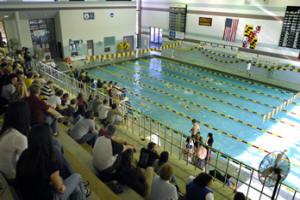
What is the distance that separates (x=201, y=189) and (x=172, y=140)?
3748 millimetres

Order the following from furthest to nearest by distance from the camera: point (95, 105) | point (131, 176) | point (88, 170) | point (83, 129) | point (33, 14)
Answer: point (33, 14) → point (95, 105) → point (83, 129) → point (131, 176) → point (88, 170)

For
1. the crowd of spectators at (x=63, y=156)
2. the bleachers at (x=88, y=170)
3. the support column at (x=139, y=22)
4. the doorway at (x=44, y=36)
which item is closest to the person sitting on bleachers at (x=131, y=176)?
the crowd of spectators at (x=63, y=156)

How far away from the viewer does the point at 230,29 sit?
16.4 metres

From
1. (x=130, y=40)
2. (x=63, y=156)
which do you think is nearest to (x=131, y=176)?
(x=63, y=156)

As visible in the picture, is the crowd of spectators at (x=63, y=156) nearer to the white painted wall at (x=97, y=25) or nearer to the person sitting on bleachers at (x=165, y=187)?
the person sitting on bleachers at (x=165, y=187)

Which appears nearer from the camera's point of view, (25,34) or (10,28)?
(10,28)

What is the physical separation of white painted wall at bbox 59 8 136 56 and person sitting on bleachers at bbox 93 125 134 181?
1540 cm

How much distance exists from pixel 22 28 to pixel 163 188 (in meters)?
16.3

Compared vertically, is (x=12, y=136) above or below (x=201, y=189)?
above

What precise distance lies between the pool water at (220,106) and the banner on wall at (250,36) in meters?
2.31

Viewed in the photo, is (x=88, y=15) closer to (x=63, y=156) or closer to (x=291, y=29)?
(x=291, y=29)

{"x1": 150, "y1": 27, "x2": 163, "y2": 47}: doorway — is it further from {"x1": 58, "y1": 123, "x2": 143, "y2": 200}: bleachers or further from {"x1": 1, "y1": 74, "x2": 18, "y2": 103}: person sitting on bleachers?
{"x1": 58, "y1": 123, "x2": 143, "y2": 200}: bleachers

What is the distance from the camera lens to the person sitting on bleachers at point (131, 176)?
4.04 meters

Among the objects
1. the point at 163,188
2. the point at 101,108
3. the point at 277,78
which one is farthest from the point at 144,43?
the point at 163,188
